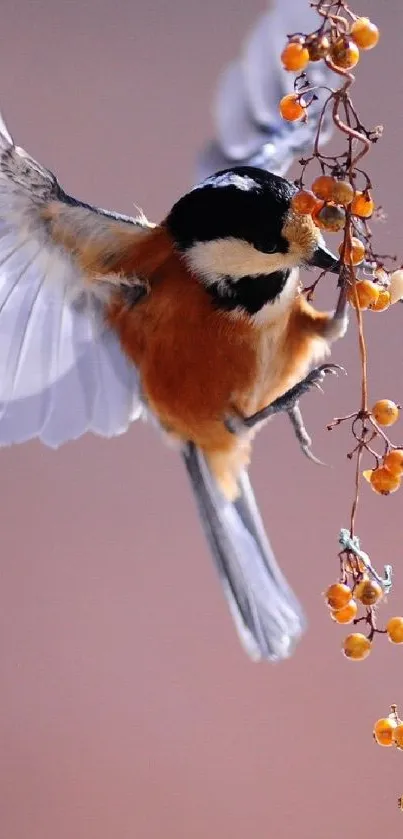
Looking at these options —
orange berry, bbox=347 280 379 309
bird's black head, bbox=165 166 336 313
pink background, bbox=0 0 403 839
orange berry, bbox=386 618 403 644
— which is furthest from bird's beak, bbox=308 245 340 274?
pink background, bbox=0 0 403 839

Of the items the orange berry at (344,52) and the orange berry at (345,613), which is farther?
the orange berry at (345,613)

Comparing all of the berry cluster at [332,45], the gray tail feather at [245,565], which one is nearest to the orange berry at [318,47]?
the berry cluster at [332,45]

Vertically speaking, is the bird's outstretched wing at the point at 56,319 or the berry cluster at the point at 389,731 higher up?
the bird's outstretched wing at the point at 56,319

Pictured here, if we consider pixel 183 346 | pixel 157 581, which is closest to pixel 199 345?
pixel 183 346

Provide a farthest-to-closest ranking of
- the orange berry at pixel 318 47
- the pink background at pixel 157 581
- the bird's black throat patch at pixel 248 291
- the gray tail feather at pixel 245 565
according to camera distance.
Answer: the pink background at pixel 157 581, the gray tail feather at pixel 245 565, the bird's black throat patch at pixel 248 291, the orange berry at pixel 318 47

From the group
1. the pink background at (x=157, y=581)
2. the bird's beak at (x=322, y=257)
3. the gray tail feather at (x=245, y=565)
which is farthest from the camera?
the pink background at (x=157, y=581)

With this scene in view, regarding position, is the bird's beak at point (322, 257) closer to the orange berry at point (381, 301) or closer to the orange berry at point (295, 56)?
the orange berry at point (381, 301)

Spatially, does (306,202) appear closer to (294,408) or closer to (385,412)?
(385,412)

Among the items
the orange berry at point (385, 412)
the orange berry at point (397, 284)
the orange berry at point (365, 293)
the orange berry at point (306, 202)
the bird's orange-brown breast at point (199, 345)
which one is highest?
the bird's orange-brown breast at point (199, 345)
